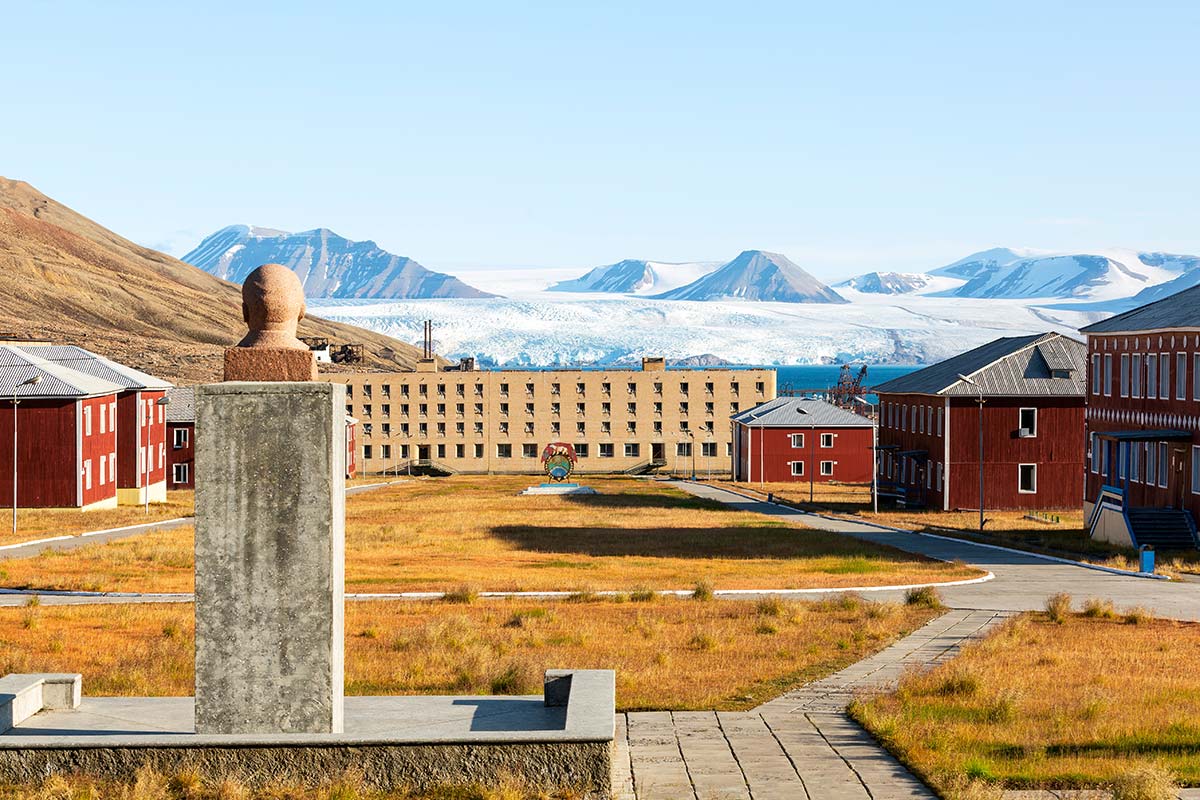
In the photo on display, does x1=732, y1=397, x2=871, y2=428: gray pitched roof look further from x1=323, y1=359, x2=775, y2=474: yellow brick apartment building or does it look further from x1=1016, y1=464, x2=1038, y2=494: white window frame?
x1=323, y1=359, x2=775, y2=474: yellow brick apartment building

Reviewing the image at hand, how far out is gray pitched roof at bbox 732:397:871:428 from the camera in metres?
114

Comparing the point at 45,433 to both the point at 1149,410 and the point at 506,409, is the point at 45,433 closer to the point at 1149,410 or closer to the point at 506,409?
the point at 1149,410

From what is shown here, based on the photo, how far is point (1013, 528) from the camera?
61469 millimetres

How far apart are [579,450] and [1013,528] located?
10348 centimetres

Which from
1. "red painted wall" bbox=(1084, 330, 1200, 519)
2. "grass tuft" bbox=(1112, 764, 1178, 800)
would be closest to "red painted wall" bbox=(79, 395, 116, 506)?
"red painted wall" bbox=(1084, 330, 1200, 519)

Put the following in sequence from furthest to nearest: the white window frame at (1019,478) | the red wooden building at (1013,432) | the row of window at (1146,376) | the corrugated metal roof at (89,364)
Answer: the corrugated metal roof at (89,364)
the white window frame at (1019,478)
the red wooden building at (1013,432)
the row of window at (1146,376)

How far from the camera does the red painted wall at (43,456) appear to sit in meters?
71.3

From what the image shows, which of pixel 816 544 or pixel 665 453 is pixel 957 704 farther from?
pixel 665 453

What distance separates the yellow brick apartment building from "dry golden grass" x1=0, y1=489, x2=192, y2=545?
7681cm

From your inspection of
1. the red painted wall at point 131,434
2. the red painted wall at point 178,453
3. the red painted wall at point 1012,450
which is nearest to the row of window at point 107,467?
the red painted wall at point 131,434

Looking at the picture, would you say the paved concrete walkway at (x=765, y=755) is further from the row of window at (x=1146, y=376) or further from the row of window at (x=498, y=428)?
the row of window at (x=498, y=428)

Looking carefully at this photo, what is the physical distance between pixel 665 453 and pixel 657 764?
148691 millimetres

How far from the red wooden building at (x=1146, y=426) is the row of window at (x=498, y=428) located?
101442mm

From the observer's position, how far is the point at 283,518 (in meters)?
13.9
